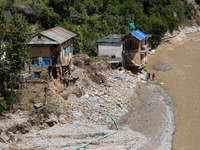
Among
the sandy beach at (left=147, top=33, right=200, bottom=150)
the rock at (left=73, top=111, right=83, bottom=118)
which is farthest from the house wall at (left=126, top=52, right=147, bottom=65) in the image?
the rock at (left=73, top=111, right=83, bottom=118)

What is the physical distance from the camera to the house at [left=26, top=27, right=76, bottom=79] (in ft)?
94.5

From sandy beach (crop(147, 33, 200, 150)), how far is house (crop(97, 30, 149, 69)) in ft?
16.5

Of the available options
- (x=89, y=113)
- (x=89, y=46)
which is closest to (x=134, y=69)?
(x=89, y=46)

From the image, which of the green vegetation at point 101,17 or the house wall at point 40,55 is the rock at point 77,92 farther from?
the green vegetation at point 101,17

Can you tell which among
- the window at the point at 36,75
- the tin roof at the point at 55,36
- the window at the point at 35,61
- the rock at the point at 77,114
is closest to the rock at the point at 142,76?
the tin roof at the point at 55,36

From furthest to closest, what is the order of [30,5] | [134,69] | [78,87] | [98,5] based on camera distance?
[98,5]
[30,5]
[134,69]
[78,87]

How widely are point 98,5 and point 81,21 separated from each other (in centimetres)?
1196

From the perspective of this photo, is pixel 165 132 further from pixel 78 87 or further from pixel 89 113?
pixel 78 87

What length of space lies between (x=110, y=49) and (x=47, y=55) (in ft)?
46.5

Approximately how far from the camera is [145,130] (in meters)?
26.1

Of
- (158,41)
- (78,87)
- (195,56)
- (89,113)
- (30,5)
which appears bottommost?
(89,113)

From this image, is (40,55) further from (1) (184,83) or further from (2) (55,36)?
(1) (184,83)

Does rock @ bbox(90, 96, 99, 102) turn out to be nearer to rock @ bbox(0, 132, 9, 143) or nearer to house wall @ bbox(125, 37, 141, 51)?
rock @ bbox(0, 132, 9, 143)

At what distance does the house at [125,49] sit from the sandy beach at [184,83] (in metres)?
5.04
